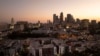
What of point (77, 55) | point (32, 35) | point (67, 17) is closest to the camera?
point (77, 55)

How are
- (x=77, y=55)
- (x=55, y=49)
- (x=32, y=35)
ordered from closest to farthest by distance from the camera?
(x=77, y=55)
(x=55, y=49)
(x=32, y=35)

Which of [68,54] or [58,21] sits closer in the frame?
[68,54]

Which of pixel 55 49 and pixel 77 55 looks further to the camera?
pixel 55 49

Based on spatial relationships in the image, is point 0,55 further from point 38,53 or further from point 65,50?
point 65,50

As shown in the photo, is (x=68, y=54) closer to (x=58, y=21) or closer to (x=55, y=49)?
(x=55, y=49)

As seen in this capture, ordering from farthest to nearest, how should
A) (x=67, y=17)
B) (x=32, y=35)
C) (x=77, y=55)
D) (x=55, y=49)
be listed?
(x=67, y=17) < (x=32, y=35) < (x=55, y=49) < (x=77, y=55)

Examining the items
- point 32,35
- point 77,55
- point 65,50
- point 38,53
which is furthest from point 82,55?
point 32,35

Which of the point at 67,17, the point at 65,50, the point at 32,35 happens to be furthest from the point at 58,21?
the point at 65,50

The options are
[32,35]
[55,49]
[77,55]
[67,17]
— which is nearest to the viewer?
[77,55]

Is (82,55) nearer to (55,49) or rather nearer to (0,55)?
(55,49)
